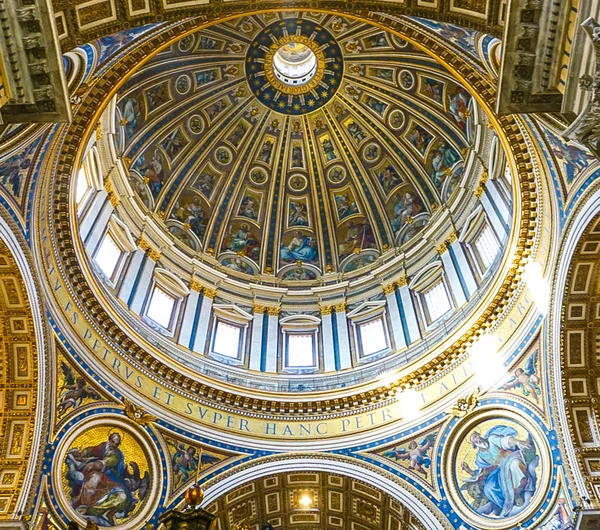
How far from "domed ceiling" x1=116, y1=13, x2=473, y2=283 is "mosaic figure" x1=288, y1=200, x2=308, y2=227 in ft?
0.17

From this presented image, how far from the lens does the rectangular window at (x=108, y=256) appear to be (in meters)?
21.7

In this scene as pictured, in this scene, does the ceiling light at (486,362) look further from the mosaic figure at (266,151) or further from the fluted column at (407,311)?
the mosaic figure at (266,151)

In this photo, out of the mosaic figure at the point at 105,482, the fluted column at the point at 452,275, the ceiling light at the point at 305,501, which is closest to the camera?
the mosaic figure at the point at 105,482

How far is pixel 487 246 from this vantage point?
73.7 feet

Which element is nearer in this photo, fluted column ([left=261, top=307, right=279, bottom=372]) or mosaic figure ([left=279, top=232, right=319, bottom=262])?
fluted column ([left=261, top=307, right=279, bottom=372])

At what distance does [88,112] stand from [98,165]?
6615mm

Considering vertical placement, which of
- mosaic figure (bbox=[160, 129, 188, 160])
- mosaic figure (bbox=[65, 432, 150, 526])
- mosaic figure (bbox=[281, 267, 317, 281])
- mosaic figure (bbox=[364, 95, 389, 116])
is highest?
mosaic figure (bbox=[364, 95, 389, 116])

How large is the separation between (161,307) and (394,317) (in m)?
8.67

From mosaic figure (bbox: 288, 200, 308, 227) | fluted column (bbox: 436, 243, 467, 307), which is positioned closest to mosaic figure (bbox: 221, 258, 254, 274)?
mosaic figure (bbox: 288, 200, 308, 227)

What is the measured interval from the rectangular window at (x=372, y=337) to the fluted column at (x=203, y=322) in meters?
5.90

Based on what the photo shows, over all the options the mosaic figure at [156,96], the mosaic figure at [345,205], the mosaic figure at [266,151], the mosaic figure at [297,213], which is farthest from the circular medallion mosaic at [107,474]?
the mosaic figure at [266,151]

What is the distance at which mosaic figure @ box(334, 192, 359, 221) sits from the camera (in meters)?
30.8

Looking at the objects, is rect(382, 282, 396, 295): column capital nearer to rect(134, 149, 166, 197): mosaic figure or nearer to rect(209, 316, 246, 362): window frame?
rect(209, 316, 246, 362): window frame

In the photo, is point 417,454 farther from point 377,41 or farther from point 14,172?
point 377,41
